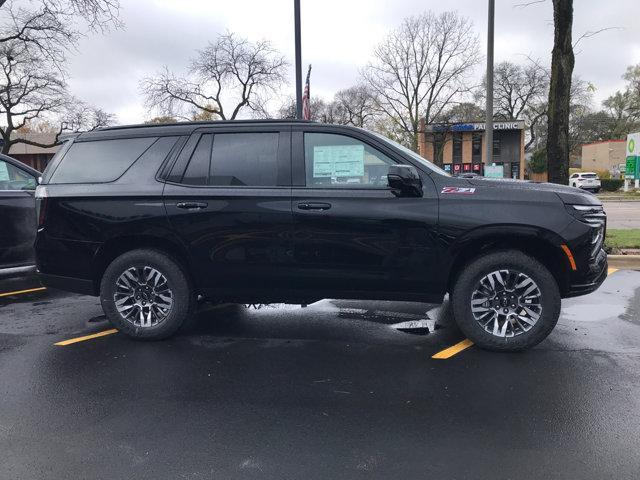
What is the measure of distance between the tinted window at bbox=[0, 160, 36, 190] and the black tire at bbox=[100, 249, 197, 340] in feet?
11.1

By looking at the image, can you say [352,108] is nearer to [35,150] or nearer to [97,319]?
[35,150]

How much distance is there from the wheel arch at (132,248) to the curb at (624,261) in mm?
7138

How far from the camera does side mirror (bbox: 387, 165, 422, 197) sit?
4188 millimetres

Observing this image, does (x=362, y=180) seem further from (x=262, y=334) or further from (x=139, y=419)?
(x=139, y=419)

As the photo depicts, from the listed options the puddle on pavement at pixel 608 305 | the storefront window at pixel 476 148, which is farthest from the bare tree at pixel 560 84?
the storefront window at pixel 476 148

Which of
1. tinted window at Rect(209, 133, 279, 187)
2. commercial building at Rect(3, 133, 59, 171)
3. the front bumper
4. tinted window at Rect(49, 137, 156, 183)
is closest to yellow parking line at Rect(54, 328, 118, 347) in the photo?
tinted window at Rect(49, 137, 156, 183)

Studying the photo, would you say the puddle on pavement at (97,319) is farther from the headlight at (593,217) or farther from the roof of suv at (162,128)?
the headlight at (593,217)

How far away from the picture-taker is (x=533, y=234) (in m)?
4.23

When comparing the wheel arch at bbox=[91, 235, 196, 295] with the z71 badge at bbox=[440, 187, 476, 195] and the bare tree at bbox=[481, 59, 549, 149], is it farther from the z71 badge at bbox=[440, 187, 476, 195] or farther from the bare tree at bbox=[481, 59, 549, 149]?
the bare tree at bbox=[481, 59, 549, 149]

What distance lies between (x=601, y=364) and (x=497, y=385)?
106 centimetres

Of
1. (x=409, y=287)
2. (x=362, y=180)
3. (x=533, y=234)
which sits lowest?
(x=409, y=287)

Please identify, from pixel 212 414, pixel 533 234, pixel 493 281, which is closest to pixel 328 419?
pixel 212 414

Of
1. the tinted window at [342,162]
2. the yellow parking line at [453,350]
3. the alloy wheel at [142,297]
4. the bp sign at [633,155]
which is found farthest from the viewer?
the bp sign at [633,155]

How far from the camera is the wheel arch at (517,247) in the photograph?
4227 mm
